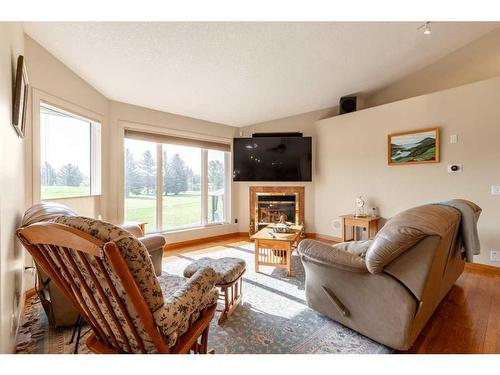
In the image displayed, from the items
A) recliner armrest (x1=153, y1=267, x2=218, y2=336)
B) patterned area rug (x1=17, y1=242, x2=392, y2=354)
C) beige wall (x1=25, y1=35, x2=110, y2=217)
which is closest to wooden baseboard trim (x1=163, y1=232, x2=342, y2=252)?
beige wall (x1=25, y1=35, x2=110, y2=217)

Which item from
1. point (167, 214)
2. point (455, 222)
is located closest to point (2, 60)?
point (455, 222)

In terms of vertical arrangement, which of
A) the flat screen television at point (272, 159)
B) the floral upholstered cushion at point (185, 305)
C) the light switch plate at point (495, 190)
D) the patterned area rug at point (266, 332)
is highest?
the flat screen television at point (272, 159)

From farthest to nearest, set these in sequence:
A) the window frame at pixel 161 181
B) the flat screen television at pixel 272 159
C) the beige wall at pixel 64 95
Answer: the flat screen television at pixel 272 159 → the window frame at pixel 161 181 → the beige wall at pixel 64 95

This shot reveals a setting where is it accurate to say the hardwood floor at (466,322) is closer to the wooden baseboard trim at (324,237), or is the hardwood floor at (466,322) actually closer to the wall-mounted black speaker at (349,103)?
the wooden baseboard trim at (324,237)

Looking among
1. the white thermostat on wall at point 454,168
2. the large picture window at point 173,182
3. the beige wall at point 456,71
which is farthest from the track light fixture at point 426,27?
the large picture window at point 173,182

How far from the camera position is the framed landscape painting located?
3.34m

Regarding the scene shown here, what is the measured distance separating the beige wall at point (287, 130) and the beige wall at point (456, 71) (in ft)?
3.79

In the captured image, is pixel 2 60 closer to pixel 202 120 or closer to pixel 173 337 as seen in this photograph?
pixel 173 337

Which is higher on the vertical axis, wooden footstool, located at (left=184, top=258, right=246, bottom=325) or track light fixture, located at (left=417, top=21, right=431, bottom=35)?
track light fixture, located at (left=417, top=21, right=431, bottom=35)

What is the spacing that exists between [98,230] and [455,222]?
2.18 metres

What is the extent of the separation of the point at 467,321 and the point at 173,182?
4158 mm

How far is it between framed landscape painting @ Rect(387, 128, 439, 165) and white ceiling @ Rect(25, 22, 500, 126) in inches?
40.1

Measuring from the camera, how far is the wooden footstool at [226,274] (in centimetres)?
197

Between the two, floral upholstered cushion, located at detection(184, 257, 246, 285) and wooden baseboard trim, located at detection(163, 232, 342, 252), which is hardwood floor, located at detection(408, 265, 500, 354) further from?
wooden baseboard trim, located at detection(163, 232, 342, 252)
